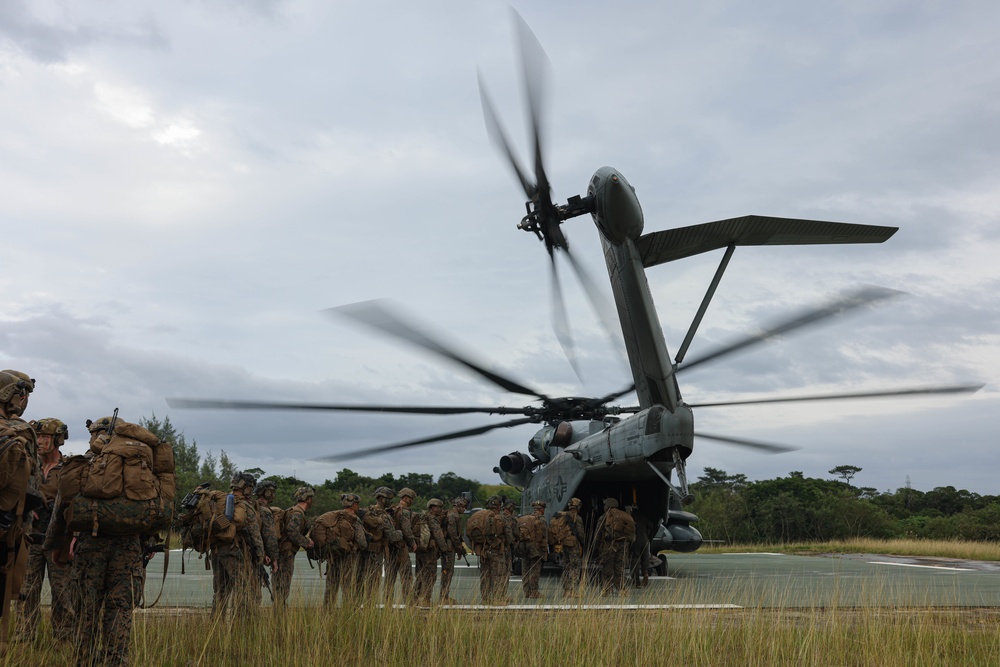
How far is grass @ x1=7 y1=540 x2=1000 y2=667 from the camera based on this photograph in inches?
229

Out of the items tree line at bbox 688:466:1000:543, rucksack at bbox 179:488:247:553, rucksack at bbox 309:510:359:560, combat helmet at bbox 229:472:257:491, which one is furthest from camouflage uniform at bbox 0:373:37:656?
tree line at bbox 688:466:1000:543

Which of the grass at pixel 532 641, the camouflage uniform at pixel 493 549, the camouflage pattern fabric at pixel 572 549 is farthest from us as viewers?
the camouflage pattern fabric at pixel 572 549

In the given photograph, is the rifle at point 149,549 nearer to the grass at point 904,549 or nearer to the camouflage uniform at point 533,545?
the camouflage uniform at point 533,545

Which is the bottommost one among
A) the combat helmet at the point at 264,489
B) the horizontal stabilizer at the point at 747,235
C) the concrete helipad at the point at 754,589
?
the concrete helipad at the point at 754,589

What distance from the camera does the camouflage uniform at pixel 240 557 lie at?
7.51 m

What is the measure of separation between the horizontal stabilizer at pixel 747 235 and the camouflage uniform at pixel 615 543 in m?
4.09

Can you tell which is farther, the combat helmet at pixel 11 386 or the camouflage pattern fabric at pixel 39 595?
the camouflage pattern fabric at pixel 39 595

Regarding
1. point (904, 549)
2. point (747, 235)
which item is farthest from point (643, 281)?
point (904, 549)

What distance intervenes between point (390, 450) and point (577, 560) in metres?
3.69

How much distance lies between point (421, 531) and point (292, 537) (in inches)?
74.5

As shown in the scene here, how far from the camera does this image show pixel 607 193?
9.80 m

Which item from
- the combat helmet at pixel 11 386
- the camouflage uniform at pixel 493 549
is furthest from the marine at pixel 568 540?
the combat helmet at pixel 11 386

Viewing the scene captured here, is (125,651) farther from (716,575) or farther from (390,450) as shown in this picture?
(716,575)

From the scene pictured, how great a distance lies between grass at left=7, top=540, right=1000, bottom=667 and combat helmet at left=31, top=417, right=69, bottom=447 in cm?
195
